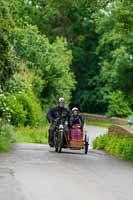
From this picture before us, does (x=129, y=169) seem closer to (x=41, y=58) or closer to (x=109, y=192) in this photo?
(x=109, y=192)

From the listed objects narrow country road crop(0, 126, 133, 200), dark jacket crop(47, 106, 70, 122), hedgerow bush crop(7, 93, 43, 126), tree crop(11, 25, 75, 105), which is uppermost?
tree crop(11, 25, 75, 105)

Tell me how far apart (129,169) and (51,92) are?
1334 inches

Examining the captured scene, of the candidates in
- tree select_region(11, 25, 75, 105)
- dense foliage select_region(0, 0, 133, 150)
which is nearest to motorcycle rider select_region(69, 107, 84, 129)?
dense foliage select_region(0, 0, 133, 150)

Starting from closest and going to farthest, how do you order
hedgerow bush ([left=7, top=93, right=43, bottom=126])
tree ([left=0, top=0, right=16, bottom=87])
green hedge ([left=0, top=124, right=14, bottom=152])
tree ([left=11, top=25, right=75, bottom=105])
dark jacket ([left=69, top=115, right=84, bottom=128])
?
tree ([left=0, top=0, right=16, bottom=87]) → green hedge ([left=0, top=124, right=14, bottom=152]) → dark jacket ([left=69, top=115, right=84, bottom=128]) → hedgerow bush ([left=7, top=93, right=43, bottom=126]) → tree ([left=11, top=25, right=75, bottom=105])

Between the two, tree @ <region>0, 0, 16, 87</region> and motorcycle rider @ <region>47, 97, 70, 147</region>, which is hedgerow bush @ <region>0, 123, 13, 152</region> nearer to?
motorcycle rider @ <region>47, 97, 70, 147</region>

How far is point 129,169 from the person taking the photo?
18.1 metres

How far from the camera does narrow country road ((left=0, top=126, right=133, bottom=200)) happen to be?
1215 centimetres

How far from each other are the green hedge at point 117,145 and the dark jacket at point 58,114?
2.17 meters

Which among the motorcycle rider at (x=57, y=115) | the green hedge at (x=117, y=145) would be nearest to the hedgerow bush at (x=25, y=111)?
the green hedge at (x=117, y=145)

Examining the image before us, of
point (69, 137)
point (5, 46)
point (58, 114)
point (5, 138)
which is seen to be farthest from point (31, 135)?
point (5, 46)

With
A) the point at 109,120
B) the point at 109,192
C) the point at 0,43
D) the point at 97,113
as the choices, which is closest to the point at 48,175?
the point at 109,192

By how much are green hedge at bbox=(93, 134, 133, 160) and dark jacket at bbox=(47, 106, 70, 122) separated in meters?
2.17

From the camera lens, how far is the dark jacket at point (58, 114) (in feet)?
79.5

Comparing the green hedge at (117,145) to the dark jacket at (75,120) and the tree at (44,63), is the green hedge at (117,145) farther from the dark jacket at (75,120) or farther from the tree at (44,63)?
the tree at (44,63)
